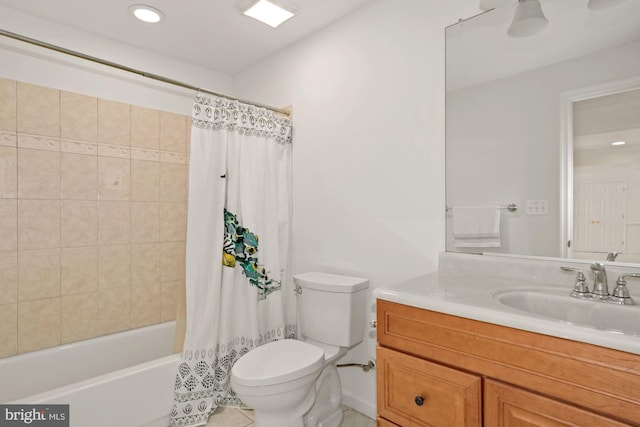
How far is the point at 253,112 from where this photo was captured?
216 centimetres

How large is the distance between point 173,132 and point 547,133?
2.44 m

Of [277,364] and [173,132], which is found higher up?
[173,132]

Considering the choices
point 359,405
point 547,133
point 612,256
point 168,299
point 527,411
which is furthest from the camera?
point 168,299

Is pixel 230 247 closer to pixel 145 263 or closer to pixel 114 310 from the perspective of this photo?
pixel 145 263

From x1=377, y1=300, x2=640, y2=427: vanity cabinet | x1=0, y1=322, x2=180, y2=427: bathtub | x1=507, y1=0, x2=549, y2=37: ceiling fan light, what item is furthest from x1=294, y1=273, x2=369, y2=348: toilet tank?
x1=507, y1=0, x2=549, y2=37: ceiling fan light

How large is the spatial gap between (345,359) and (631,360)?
152 cm

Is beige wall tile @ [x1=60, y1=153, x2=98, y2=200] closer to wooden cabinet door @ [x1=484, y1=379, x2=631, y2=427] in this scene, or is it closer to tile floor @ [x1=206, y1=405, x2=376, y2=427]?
tile floor @ [x1=206, y1=405, x2=376, y2=427]

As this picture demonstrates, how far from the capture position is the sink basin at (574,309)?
38.8 inches

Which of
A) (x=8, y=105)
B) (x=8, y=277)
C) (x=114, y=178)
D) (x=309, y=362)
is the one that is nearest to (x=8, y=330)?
(x=8, y=277)

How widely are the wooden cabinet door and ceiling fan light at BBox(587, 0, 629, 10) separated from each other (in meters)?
1.40

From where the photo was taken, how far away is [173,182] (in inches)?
103

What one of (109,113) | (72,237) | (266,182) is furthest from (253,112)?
(72,237)

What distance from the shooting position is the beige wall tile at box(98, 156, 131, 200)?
226 centimetres

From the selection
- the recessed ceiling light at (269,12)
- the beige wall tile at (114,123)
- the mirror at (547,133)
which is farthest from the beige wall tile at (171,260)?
the mirror at (547,133)
